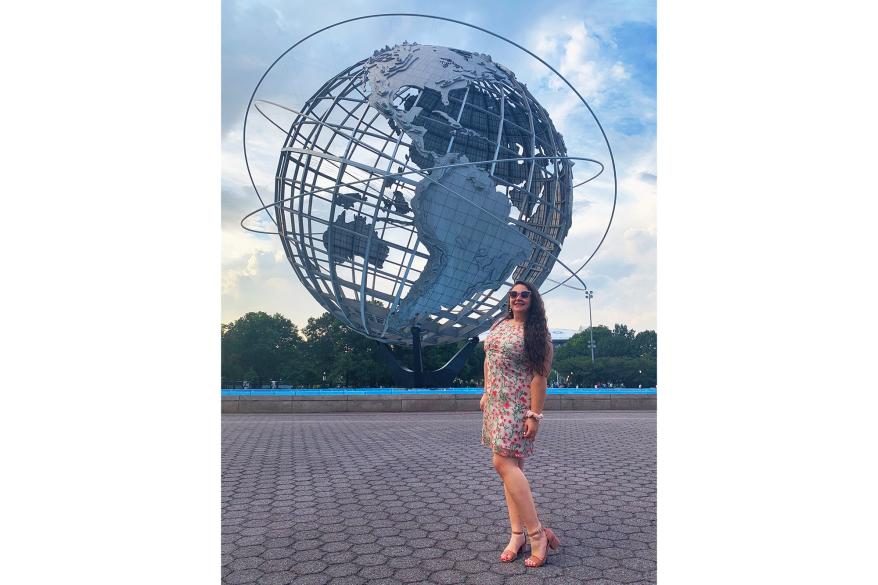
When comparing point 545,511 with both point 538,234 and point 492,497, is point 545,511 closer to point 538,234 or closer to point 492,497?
point 492,497

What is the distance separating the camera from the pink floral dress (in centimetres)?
273

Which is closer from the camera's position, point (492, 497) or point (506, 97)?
point (492, 497)

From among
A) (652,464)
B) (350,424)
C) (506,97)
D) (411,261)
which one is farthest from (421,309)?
(652,464)

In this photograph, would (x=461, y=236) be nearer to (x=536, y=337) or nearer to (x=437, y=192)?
(x=437, y=192)

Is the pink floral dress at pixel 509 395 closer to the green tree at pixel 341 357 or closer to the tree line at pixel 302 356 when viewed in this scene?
the tree line at pixel 302 356

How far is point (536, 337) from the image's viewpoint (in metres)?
2.75

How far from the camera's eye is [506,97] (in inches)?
490

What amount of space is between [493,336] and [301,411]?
453 inches

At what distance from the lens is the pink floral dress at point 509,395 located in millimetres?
2732

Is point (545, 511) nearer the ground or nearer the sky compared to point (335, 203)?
nearer the ground

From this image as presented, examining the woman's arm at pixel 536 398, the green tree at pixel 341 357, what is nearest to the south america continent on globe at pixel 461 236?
the woman's arm at pixel 536 398

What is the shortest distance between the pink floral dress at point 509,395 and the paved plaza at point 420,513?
552 mm
